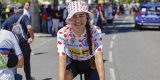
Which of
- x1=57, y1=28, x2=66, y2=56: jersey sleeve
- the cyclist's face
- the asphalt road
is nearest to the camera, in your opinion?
the cyclist's face

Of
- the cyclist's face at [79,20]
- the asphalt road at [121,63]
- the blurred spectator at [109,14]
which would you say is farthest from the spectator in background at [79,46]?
the blurred spectator at [109,14]

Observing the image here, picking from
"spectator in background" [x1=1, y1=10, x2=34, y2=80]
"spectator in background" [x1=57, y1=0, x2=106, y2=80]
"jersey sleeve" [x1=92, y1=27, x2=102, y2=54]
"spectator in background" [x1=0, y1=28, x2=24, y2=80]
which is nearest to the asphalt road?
"spectator in background" [x1=1, y1=10, x2=34, y2=80]

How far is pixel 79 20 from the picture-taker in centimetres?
430

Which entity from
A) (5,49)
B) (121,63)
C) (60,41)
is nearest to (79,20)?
(60,41)

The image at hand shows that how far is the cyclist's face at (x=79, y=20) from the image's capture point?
4.27 meters

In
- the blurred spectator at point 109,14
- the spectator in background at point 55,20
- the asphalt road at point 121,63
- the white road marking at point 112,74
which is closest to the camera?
the white road marking at point 112,74

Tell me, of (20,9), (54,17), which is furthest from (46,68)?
(54,17)

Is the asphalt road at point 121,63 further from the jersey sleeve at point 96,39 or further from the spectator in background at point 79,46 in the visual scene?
the jersey sleeve at point 96,39

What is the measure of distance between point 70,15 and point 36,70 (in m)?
7.68

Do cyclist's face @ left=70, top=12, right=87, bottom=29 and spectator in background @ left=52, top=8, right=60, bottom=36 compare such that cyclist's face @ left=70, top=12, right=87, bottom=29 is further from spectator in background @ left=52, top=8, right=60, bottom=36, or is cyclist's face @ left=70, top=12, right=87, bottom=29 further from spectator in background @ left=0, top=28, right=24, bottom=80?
spectator in background @ left=52, top=8, right=60, bottom=36

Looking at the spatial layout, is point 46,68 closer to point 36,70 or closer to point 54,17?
point 36,70

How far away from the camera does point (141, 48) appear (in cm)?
1723

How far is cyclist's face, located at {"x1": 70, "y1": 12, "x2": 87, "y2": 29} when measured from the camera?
14.0 feet

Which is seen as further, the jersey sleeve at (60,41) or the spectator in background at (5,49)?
the jersey sleeve at (60,41)
